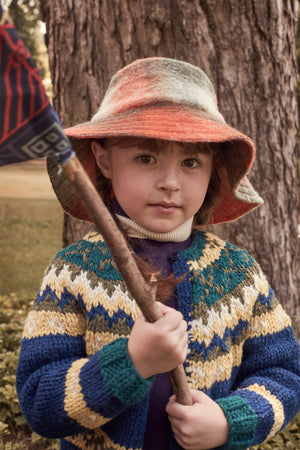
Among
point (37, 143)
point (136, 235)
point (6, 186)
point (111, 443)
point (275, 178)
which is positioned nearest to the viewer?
point (37, 143)

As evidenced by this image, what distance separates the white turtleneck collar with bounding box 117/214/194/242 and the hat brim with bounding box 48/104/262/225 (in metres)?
0.19

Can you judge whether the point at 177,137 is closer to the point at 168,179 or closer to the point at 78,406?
the point at 168,179

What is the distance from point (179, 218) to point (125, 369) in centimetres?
47

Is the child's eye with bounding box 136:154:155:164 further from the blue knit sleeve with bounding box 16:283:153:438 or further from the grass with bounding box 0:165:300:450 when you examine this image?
the grass with bounding box 0:165:300:450

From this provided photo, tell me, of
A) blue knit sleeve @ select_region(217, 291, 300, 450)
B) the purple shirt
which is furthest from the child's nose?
blue knit sleeve @ select_region(217, 291, 300, 450)

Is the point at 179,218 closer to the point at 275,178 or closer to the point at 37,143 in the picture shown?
the point at 37,143

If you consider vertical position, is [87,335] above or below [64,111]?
below

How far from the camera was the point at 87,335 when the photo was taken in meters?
1.44

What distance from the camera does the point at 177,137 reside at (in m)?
1.33

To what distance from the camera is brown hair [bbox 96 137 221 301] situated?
1.41 meters

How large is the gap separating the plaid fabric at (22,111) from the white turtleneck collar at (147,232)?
679mm

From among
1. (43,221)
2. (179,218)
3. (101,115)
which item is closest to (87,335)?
(179,218)

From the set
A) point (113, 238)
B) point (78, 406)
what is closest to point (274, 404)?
point (78, 406)

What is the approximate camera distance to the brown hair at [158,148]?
141 cm
